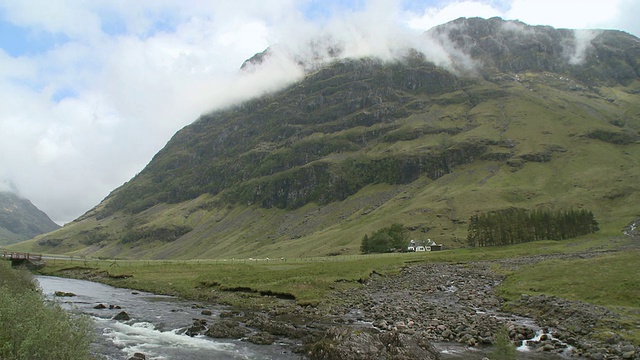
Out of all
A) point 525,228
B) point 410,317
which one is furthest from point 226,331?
point 525,228

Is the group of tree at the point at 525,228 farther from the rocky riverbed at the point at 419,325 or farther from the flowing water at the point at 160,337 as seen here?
the flowing water at the point at 160,337

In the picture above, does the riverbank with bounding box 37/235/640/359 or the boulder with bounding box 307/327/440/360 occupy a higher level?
the boulder with bounding box 307/327/440/360

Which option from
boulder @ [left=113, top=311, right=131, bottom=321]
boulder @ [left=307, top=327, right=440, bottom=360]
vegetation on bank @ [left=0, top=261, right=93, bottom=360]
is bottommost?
boulder @ [left=113, top=311, right=131, bottom=321]

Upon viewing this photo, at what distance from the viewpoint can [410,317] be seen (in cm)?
3909

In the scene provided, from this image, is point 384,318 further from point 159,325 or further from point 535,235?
point 535,235

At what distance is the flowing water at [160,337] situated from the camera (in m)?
28.8

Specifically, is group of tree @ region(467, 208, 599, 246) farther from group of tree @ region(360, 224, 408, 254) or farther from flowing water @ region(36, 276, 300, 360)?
flowing water @ region(36, 276, 300, 360)

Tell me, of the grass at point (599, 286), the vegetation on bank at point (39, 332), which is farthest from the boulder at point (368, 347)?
the grass at point (599, 286)

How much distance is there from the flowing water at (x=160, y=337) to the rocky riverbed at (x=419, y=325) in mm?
1850

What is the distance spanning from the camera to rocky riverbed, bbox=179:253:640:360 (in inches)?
1022

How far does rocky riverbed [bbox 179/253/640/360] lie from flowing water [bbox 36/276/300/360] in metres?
1.85

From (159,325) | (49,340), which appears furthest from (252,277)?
(49,340)

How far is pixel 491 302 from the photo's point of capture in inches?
1845

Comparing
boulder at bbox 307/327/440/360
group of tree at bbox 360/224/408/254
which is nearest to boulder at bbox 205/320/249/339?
boulder at bbox 307/327/440/360
